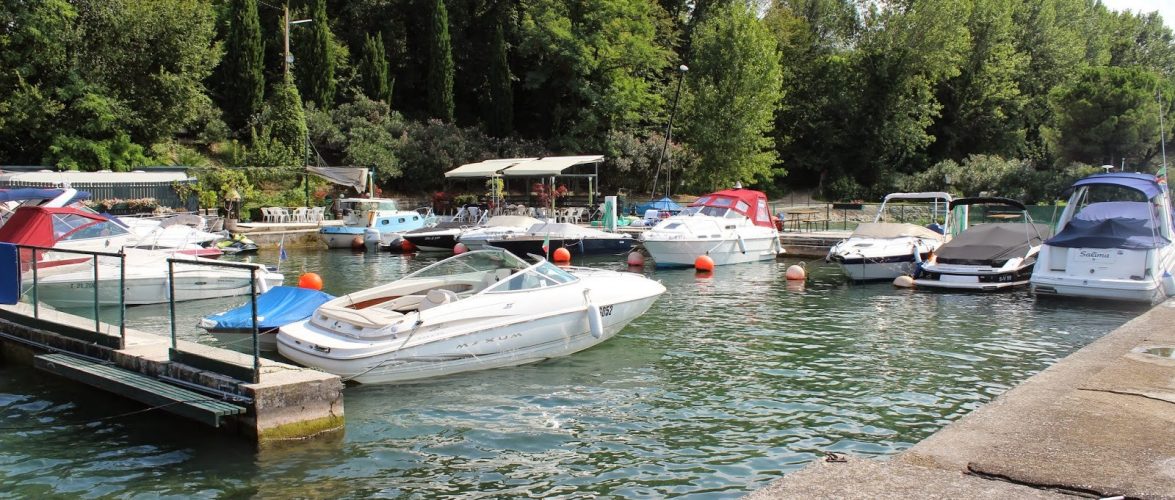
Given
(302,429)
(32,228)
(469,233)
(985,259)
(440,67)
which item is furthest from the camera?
(440,67)

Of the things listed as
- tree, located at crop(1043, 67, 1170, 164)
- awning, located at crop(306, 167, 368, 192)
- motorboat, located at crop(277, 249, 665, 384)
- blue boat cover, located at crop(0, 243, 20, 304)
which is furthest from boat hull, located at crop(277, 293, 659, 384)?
tree, located at crop(1043, 67, 1170, 164)

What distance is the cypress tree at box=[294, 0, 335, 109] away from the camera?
4931 cm

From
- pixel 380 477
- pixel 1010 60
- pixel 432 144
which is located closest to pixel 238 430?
pixel 380 477

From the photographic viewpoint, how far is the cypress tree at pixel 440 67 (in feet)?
172

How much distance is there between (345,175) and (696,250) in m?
19.7

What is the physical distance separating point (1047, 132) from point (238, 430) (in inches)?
2154

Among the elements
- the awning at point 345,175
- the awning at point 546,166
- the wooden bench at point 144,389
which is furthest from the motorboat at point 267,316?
the awning at point 345,175

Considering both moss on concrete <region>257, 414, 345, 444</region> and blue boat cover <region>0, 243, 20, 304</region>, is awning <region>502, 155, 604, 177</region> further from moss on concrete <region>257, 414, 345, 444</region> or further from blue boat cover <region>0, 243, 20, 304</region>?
moss on concrete <region>257, 414, 345, 444</region>

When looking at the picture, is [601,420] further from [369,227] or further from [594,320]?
[369,227]

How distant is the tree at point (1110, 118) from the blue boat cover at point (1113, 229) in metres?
32.1

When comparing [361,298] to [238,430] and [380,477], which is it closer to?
[238,430]

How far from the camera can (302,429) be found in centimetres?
855

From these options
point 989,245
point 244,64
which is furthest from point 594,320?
point 244,64

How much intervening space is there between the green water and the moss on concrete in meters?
0.15
